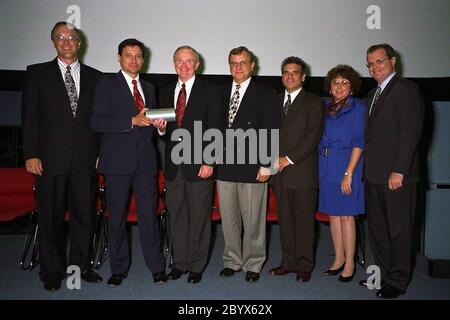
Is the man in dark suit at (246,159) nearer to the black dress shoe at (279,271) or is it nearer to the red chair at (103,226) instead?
the black dress shoe at (279,271)

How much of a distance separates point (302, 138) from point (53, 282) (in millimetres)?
1934

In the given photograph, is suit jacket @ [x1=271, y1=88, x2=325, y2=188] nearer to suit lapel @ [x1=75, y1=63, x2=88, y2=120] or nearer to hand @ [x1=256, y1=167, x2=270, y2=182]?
hand @ [x1=256, y1=167, x2=270, y2=182]

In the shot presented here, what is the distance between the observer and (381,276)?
276 centimetres

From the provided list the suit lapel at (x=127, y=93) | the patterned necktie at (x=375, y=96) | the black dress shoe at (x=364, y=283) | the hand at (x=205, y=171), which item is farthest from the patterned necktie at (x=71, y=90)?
the black dress shoe at (x=364, y=283)

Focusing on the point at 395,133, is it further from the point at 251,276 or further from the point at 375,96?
the point at 251,276

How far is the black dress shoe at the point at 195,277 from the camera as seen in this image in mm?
2811

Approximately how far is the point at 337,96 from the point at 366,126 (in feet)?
0.98

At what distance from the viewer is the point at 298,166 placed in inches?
110

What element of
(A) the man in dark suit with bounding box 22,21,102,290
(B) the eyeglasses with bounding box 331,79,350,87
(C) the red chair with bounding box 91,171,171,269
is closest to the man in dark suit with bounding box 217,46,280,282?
(B) the eyeglasses with bounding box 331,79,350,87

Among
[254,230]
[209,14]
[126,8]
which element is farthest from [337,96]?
[126,8]

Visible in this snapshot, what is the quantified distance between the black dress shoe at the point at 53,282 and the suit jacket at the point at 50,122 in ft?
2.31

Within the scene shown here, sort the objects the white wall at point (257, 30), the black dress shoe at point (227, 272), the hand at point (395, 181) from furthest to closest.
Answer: the white wall at point (257, 30)
the black dress shoe at point (227, 272)
the hand at point (395, 181)
